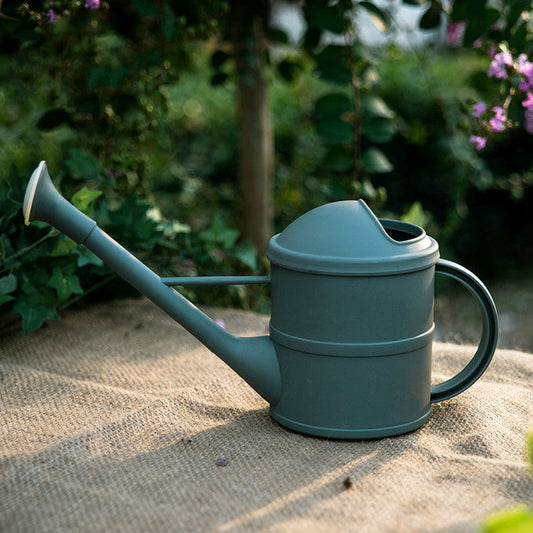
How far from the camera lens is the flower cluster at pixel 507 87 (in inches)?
79.2

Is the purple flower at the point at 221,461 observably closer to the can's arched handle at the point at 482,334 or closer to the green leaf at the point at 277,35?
the can's arched handle at the point at 482,334

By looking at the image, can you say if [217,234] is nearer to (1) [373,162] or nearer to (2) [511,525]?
(1) [373,162]

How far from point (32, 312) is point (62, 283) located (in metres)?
0.11

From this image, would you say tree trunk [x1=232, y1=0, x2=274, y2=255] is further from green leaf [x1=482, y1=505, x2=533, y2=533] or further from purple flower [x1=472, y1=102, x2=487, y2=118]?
green leaf [x1=482, y1=505, x2=533, y2=533]

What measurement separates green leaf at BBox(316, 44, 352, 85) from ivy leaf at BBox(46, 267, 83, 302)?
107cm

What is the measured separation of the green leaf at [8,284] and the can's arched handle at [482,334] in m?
1.06

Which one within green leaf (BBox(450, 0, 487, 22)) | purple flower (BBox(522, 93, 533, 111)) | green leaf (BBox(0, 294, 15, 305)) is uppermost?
green leaf (BBox(450, 0, 487, 22))

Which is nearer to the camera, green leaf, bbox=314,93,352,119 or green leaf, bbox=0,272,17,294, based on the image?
green leaf, bbox=0,272,17,294

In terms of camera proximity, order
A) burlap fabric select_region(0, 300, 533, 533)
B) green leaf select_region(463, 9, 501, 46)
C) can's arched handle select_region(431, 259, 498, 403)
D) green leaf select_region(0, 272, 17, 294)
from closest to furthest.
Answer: burlap fabric select_region(0, 300, 533, 533) < can's arched handle select_region(431, 259, 498, 403) < green leaf select_region(0, 272, 17, 294) < green leaf select_region(463, 9, 501, 46)

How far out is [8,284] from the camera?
1897 mm

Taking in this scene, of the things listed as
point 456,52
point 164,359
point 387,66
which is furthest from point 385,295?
point 456,52

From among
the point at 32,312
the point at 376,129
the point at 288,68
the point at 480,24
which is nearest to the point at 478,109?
the point at 480,24

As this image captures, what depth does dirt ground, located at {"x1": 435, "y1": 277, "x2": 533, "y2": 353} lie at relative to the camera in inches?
107

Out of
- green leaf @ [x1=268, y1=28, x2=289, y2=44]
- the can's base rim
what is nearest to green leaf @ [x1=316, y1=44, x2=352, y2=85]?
green leaf @ [x1=268, y1=28, x2=289, y2=44]
